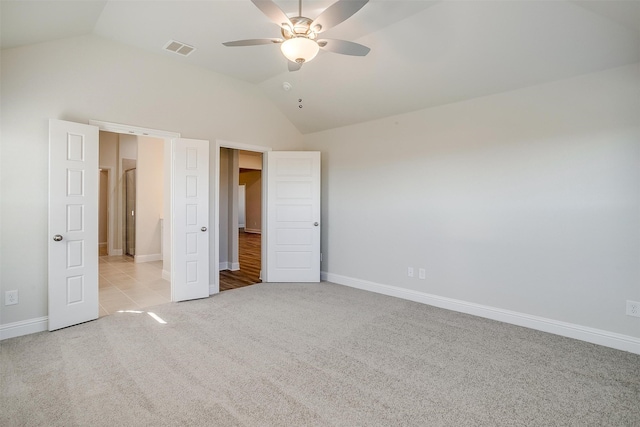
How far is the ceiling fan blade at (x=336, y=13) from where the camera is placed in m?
2.05

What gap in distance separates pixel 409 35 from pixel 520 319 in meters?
3.29

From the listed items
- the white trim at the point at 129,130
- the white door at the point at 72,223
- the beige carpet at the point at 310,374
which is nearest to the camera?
the beige carpet at the point at 310,374

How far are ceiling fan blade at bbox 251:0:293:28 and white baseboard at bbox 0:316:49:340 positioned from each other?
3627 millimetres

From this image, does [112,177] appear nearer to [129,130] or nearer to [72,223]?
[129,130]

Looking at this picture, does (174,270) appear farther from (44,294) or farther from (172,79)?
(172,79)

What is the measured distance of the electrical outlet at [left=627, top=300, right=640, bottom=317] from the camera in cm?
284

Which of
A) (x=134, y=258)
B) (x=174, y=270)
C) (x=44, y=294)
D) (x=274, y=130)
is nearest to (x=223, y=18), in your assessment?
(x=274, y=130)

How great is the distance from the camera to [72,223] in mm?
3277

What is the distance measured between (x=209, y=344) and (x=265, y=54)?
334cm

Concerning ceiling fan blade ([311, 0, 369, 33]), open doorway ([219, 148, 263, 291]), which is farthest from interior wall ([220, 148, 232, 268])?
ceiling fan blade ([311, 0, 369, 33])

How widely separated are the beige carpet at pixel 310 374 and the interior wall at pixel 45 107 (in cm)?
78

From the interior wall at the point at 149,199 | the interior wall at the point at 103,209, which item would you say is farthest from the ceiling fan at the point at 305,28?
the interior wall at the point at 103,209

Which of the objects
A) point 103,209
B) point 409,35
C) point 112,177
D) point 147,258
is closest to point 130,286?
point 147,258

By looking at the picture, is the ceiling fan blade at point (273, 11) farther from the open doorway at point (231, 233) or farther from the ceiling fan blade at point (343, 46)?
the open doorway at point (231, 233)
